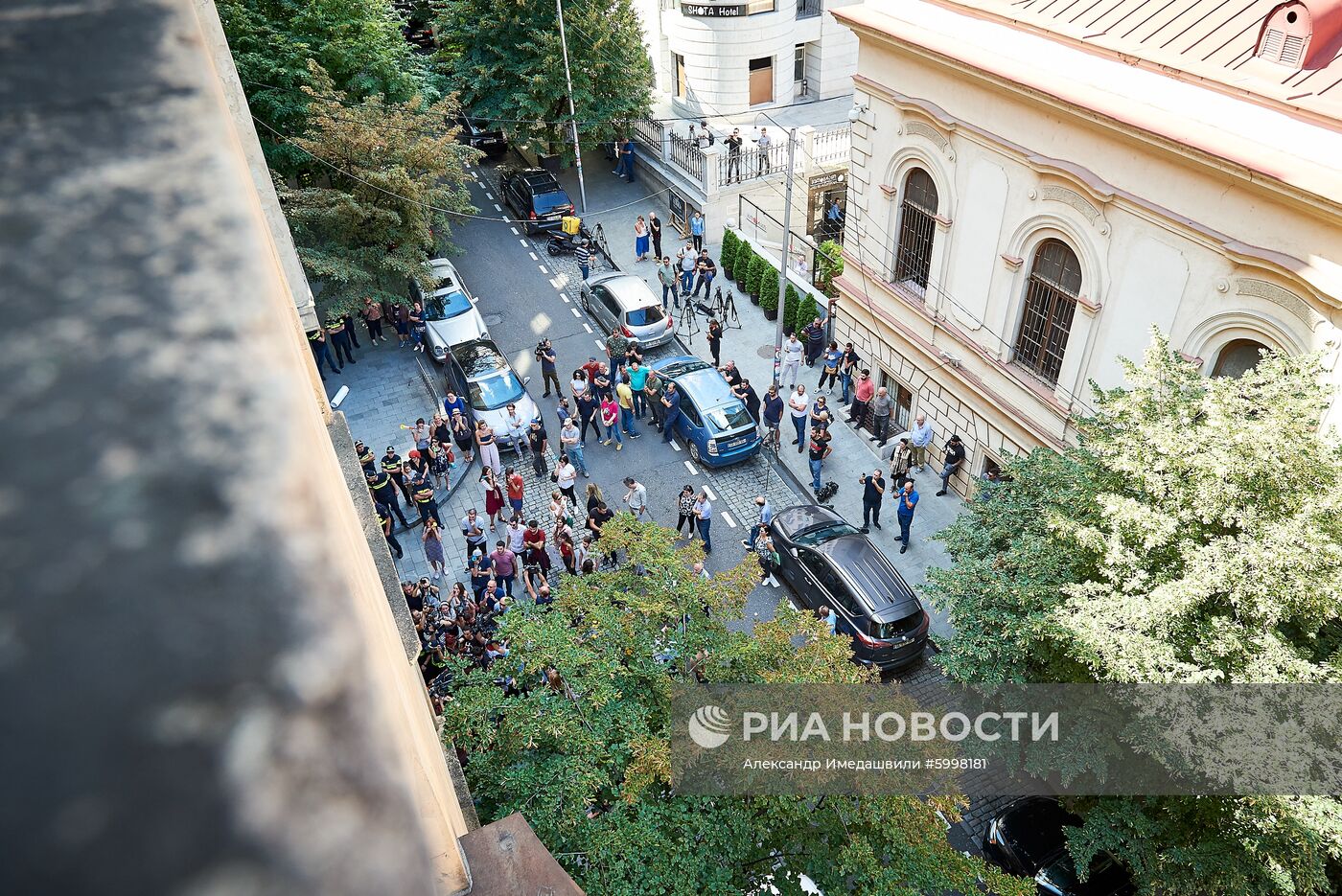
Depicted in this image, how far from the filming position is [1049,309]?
651 inches

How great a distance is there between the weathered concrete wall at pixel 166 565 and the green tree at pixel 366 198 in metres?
22.7

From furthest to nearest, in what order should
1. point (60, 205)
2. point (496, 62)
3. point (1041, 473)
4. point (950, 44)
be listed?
point (496, 62)
point (950, 44)
point (1041, 473)
point (60, 205)

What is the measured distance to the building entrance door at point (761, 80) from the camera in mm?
33469

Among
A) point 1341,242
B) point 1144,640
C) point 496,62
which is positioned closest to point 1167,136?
point 1341,242

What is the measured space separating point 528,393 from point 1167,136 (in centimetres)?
1429

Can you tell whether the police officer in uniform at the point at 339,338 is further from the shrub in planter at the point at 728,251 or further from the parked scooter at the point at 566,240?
the shrub in planter at the point at 728,251

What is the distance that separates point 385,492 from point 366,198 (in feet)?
26.8

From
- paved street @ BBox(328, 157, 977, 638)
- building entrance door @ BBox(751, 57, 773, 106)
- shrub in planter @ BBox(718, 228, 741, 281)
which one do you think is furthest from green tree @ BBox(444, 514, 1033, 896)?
building entrance door @ BBox(751, 57, 773, 106)

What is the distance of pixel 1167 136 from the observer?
42.7 feet

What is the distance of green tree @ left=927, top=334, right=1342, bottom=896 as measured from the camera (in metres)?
9.19

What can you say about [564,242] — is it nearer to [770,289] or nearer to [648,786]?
[770,289]

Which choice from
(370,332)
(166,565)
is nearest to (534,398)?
(370,332)

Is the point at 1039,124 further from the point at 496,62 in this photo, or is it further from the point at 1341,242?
the point at 496,62

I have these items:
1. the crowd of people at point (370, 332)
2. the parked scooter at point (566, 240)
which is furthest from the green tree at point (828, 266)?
the crowd of people at point (370, 332)
